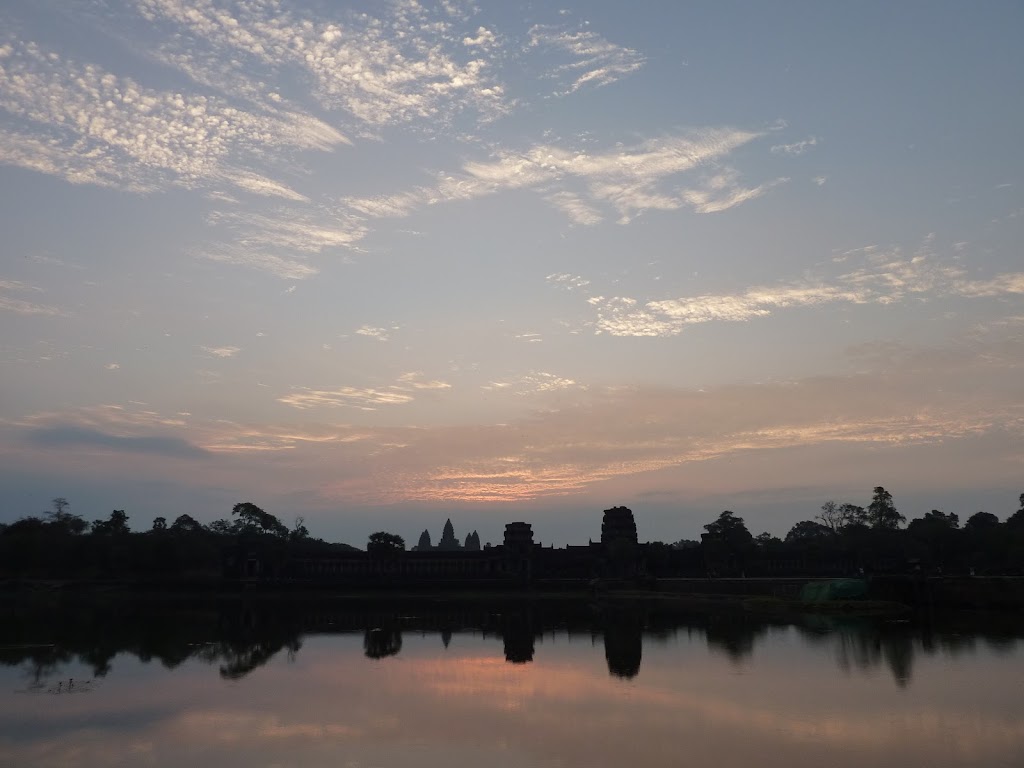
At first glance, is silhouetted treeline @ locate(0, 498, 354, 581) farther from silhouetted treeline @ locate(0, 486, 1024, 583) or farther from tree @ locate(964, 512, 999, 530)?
tree @ locate(964, 512, 999, 530)

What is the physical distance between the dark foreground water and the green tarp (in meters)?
13.1

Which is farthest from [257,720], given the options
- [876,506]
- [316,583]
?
[876,506]

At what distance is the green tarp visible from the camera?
260 feet

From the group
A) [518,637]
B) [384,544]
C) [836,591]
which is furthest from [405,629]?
[384,544]

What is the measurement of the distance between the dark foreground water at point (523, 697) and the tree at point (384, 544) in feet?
286

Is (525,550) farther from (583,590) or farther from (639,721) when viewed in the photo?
(639,721)

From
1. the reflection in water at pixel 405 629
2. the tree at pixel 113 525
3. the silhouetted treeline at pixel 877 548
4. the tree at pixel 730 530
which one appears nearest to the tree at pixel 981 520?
the silhouetted treeline at pixel 877 548

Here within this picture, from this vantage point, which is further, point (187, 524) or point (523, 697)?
point (187, 524)

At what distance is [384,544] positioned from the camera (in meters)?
153

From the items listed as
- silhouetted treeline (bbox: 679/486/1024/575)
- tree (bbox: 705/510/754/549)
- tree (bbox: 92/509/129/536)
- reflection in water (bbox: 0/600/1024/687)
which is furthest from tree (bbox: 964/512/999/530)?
tree (bbox: 92/509/129/536)

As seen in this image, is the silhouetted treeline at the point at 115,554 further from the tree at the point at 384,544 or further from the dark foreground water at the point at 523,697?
the dark foreground water at the point at 523,697

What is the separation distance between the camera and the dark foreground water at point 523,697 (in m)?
25.2

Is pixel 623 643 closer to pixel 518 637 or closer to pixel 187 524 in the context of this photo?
pixel 518 637

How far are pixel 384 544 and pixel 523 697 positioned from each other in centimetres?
12070
